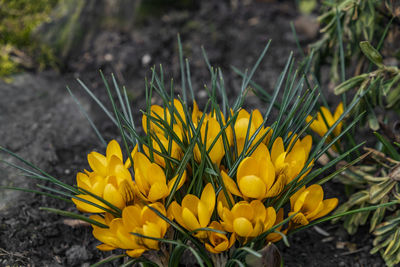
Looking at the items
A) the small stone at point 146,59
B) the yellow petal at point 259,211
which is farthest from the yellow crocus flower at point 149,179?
the small stone at point 146,59

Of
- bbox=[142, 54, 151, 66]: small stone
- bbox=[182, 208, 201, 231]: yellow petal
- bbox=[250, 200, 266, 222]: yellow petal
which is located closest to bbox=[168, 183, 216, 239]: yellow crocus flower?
bbox=[182, 208, 201, 231]: yellow petal

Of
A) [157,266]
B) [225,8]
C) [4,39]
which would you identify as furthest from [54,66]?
[157,266]

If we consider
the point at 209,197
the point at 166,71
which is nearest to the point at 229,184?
the point at 209,197

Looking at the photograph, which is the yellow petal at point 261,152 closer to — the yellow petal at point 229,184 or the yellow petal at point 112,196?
the yellow petal at point 229,184

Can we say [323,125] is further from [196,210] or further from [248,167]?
[196,210]

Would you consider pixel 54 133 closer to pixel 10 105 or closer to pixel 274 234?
pixel 10 105
